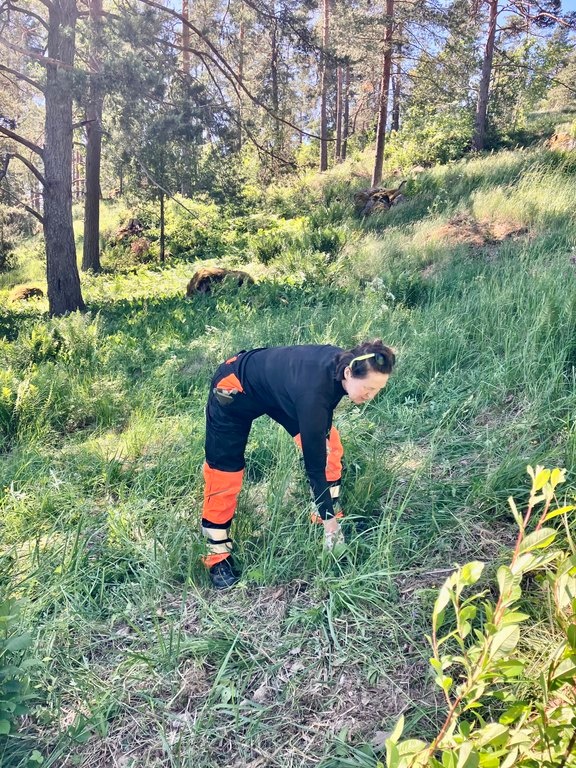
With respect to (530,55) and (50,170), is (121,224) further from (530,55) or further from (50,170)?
(530,55)

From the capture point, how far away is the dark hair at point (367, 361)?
7.63ft

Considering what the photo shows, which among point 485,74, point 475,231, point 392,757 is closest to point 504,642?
point 392,757

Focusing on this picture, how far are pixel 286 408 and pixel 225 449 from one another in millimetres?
450

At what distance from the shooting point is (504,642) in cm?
→ 91

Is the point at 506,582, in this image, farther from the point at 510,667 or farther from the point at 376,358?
the point at 376,358

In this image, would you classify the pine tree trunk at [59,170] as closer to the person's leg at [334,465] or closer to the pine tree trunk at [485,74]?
the person's leg at [334,465]

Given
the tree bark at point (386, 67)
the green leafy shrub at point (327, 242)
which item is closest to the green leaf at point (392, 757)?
the green leafy shrub at point (327, 242)

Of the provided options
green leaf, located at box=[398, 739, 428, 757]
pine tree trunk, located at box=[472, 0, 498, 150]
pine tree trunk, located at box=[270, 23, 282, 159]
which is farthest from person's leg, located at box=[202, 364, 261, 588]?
pine tree trunk, located at box=[472, 0, 498, 150]

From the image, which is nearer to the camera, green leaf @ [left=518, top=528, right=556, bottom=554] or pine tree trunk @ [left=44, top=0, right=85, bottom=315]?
green leaf @ [left=518, top=528, right=556, bottom=554]

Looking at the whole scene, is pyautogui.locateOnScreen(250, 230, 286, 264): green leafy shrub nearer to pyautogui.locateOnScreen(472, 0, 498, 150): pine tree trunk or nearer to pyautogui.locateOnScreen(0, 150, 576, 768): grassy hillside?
pyautogui.locateOnScreen(0, 150, 576, 768): grassy hillside

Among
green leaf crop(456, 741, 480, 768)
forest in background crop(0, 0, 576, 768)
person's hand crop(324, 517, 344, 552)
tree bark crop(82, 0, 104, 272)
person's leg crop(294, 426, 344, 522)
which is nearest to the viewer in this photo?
green leaf crop(456, 741, 480, 768)

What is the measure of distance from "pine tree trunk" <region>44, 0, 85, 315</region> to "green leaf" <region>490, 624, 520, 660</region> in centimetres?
925

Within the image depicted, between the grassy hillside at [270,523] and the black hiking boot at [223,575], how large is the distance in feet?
0.19

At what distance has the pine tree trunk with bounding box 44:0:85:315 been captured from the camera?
8.73 m
